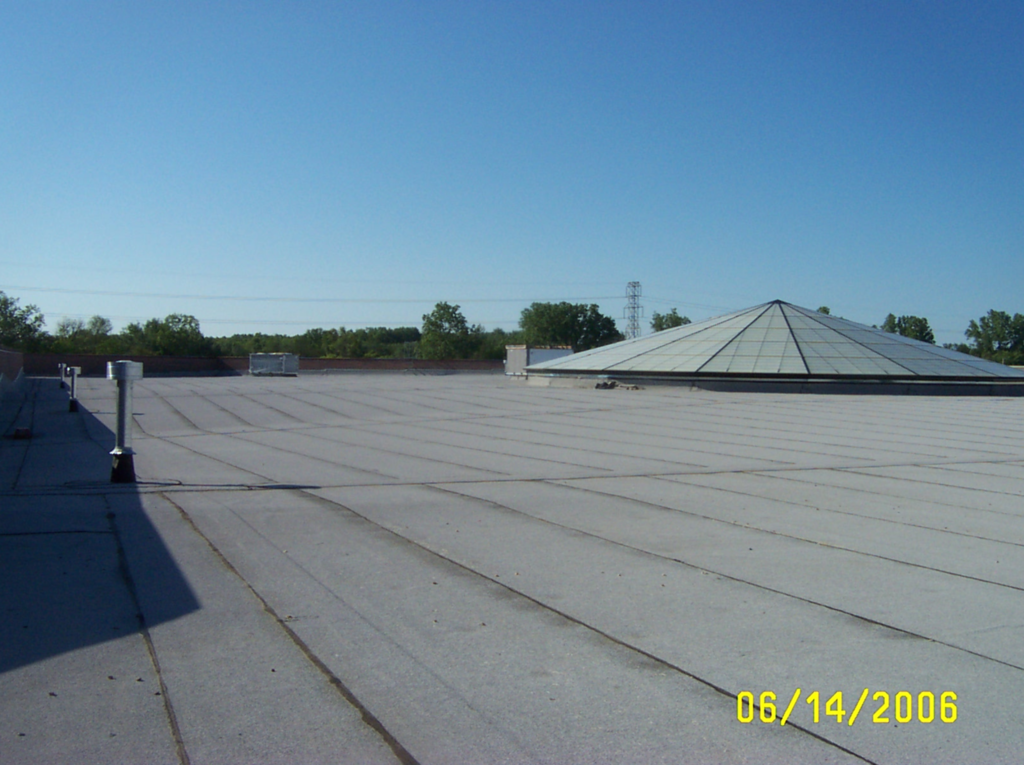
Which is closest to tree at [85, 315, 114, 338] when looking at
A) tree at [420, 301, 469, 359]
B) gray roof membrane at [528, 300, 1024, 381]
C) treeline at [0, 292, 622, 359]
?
treeline at [0, 292, 622, 359]

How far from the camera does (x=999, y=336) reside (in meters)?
125

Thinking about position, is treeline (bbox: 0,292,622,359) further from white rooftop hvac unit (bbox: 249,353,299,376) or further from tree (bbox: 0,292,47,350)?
white rooftop hvac unit (bbox: 249,353,299,376)

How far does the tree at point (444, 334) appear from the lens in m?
117

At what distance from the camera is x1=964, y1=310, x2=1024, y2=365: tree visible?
12259 centimetres

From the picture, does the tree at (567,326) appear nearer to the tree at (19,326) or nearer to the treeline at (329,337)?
the treeline at (329,337)

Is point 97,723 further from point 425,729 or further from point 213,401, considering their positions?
point 213,401

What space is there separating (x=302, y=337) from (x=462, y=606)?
128631mm

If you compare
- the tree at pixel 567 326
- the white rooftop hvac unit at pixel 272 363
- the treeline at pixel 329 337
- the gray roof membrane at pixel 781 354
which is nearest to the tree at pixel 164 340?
the treeline at pixel 329 337

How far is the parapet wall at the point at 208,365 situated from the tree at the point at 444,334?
3002 cm

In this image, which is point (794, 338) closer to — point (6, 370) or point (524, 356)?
point (524, 356)

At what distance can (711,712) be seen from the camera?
3.96 m

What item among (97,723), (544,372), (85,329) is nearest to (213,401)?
(544,372)

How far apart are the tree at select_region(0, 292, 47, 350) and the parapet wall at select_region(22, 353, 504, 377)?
1314 inches

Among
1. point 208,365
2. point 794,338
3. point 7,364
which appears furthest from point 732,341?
point 208,365
